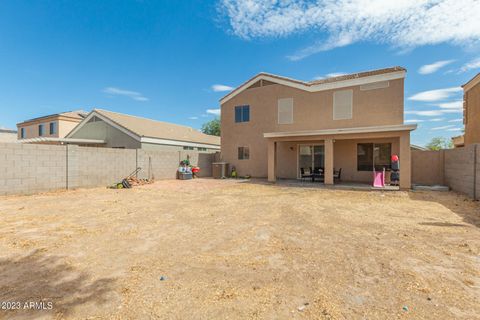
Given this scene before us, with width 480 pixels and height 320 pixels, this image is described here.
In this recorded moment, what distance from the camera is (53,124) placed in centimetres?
2688

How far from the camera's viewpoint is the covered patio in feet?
35.0

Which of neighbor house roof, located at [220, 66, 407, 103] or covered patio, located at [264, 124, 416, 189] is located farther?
neighbor house roof, located at [220, 66, 407, 103]

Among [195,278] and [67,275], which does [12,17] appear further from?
[195,278]

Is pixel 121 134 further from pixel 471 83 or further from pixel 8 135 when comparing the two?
pixel 8 135

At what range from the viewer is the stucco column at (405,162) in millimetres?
10242

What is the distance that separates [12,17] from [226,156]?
14.2 metres

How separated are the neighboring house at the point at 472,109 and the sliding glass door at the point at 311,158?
27.3 feet

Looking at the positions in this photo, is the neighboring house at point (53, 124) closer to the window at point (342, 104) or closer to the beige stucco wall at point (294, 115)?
the beige stucco wall at point (294, 115)

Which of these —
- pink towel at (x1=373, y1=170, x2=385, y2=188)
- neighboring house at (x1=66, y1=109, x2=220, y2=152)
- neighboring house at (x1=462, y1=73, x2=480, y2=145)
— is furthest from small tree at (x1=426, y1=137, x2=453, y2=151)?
neighboring house at (x1=66, y1=109, x2=220, y2=152)

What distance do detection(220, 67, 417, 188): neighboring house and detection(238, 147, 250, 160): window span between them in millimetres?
23

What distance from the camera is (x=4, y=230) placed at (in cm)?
487

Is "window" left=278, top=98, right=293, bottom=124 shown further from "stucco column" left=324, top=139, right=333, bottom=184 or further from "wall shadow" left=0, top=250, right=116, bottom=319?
"wall shadow" left=0, top=250, right=116, bottom=319

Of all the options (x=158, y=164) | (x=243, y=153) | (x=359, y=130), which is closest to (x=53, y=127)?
(x=158, y=164)

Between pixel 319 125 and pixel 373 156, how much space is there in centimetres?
360
